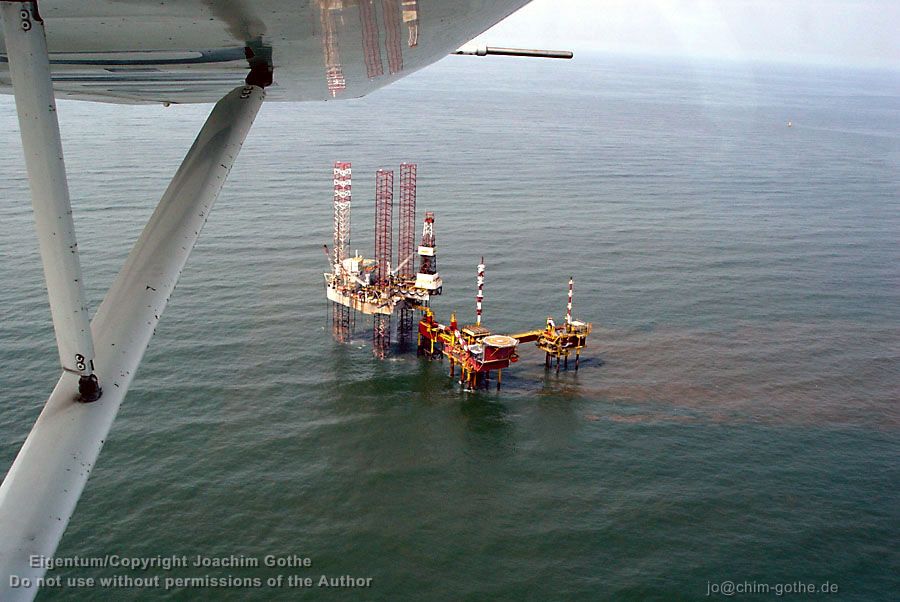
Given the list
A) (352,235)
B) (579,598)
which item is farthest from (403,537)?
(352,235)

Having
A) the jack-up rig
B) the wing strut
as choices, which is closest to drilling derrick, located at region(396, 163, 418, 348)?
the jack-up rig

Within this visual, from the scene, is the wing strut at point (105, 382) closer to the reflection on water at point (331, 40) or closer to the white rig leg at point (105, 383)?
the white rig leg at point (105, 383)

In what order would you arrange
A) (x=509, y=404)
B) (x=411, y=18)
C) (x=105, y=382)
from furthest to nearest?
(x=509, y=404), (x=411, y=18), (x=105, y=382)

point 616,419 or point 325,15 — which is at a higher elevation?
point 325,15

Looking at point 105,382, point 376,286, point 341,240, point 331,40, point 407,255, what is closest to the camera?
point 105,382

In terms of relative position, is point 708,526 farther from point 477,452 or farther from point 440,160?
point 440,160

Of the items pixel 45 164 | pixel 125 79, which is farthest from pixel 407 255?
pixel 45 164

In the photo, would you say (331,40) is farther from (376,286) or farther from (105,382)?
(376,286)
